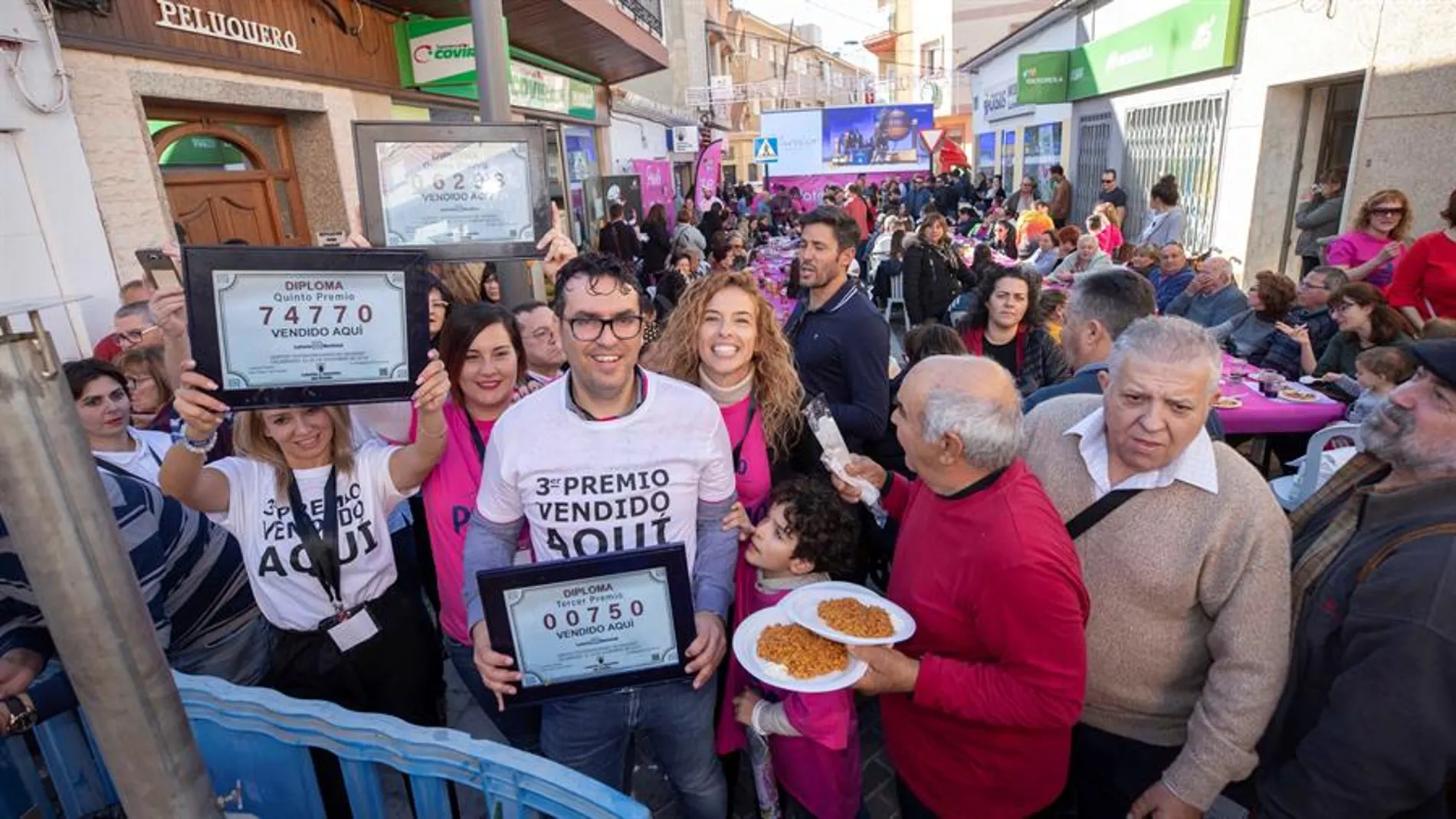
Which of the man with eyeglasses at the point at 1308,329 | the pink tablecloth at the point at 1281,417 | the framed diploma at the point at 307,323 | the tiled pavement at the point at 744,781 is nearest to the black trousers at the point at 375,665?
the tiled pavement at the point at 744,781

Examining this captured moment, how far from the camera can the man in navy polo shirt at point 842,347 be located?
3361 millimetres

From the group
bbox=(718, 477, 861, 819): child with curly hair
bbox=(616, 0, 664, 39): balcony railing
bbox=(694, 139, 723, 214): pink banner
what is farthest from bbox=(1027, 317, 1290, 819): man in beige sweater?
bbox=(694, 139, 723, 214): pink banner

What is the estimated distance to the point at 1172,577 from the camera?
1.91 m

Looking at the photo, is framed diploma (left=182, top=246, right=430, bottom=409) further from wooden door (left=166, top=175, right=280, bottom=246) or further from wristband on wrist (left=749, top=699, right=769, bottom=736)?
wooden door (left=166, top=175, right=280, bottom=246)

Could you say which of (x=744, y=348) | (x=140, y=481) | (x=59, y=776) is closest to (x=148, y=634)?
(x=59, y=776)

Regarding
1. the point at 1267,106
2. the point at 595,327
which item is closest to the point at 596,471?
the point at 595,327

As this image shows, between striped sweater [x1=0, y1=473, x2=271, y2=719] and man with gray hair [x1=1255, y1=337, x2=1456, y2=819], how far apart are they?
3200 millimetres

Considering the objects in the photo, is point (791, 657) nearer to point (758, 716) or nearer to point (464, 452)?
point (758, 716)

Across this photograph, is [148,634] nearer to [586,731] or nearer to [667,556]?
[667,556]

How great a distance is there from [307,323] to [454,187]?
1.08 m

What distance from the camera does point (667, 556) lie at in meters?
1.91

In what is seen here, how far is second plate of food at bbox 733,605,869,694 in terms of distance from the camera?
190cm

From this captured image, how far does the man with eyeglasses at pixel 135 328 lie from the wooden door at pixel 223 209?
1.78 meters

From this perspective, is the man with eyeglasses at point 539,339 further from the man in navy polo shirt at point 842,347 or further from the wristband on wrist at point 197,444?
the wristband on wrist at point 197,444
